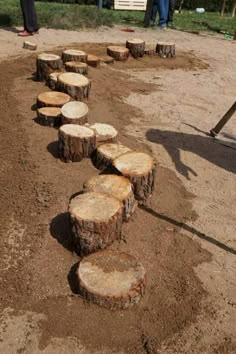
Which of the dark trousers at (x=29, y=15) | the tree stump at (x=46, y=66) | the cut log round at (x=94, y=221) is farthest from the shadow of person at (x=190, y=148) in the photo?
the dark trousers at (x=29, y=15)

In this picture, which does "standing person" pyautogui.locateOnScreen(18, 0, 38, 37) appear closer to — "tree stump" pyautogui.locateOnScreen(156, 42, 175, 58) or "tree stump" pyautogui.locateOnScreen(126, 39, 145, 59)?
"tree stump" pyautogui.locateOnScreen(126, 39, 145, 59)

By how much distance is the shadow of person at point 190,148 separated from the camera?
15.9 feet

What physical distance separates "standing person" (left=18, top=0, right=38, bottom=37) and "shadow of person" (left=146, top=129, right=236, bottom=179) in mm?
5392

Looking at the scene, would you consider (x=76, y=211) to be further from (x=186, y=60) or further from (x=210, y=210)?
(x=186, y=60)

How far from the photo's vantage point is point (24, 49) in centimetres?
891

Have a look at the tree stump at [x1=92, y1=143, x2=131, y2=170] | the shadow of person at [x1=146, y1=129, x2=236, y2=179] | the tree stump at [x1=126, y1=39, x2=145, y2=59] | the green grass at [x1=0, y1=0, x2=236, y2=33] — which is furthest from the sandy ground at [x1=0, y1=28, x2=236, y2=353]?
the green grass at [x1=0, y1=0, x2=236, y2=33]

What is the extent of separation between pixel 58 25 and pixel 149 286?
32.7ft

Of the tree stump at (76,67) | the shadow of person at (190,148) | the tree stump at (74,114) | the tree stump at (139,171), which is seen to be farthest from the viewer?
the tree stump at (76,67)

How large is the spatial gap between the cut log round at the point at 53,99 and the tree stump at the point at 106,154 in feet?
4.01

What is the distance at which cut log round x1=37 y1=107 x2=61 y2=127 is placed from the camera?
4910 mm

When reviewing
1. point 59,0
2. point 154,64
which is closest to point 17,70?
point 154,64

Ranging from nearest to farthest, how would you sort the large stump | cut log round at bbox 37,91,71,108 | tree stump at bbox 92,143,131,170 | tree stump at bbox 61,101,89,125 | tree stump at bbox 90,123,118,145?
1. the large stump
2. tree stump at bbox 92,143,131,170
3. tree stump at bbox 90,123,118,145
4. tree stump at bbox 61,101,89,125
5. cut log round at bbox 37,91,71,108

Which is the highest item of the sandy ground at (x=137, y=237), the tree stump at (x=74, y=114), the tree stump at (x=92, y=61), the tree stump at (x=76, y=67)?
the tree stump at (x=74, y=114)

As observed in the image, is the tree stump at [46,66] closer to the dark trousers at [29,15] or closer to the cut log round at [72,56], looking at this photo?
the cut log round at [72,56]
